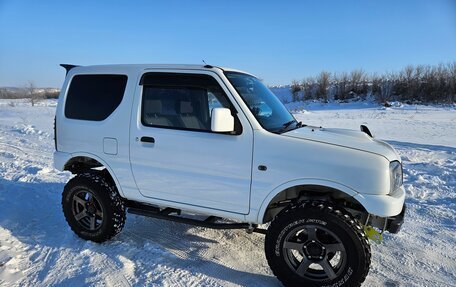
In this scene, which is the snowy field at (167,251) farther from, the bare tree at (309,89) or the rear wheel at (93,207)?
the bare tree at (309,89)

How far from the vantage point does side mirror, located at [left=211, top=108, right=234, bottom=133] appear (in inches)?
122

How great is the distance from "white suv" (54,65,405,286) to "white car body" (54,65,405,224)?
0.01m

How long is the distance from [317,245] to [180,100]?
2008mm

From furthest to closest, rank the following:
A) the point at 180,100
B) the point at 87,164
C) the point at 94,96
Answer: the point at 87,164 < the point at 94,96 < the point at 180,100

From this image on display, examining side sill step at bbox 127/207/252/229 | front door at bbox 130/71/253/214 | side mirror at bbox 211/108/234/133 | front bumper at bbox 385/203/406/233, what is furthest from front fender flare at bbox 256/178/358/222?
side mirror at bbox 211/108/234/133

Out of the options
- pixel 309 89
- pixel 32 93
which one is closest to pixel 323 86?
pixel 309 89

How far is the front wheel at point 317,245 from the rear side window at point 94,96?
228 centimetres

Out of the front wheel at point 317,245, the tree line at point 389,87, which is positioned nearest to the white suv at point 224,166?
the front wheel at point 317,245

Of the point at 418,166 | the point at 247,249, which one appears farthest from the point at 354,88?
the point at 247,249

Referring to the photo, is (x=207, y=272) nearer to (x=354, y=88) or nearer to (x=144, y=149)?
(x=144, y=149)

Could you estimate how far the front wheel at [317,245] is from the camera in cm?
305

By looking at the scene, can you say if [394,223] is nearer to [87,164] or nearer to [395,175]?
[395,175]

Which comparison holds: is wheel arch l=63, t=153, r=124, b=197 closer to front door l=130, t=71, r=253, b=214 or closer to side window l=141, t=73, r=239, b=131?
front door l=130, t=71, r=253, b=214

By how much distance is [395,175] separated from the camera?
10.4 feet
